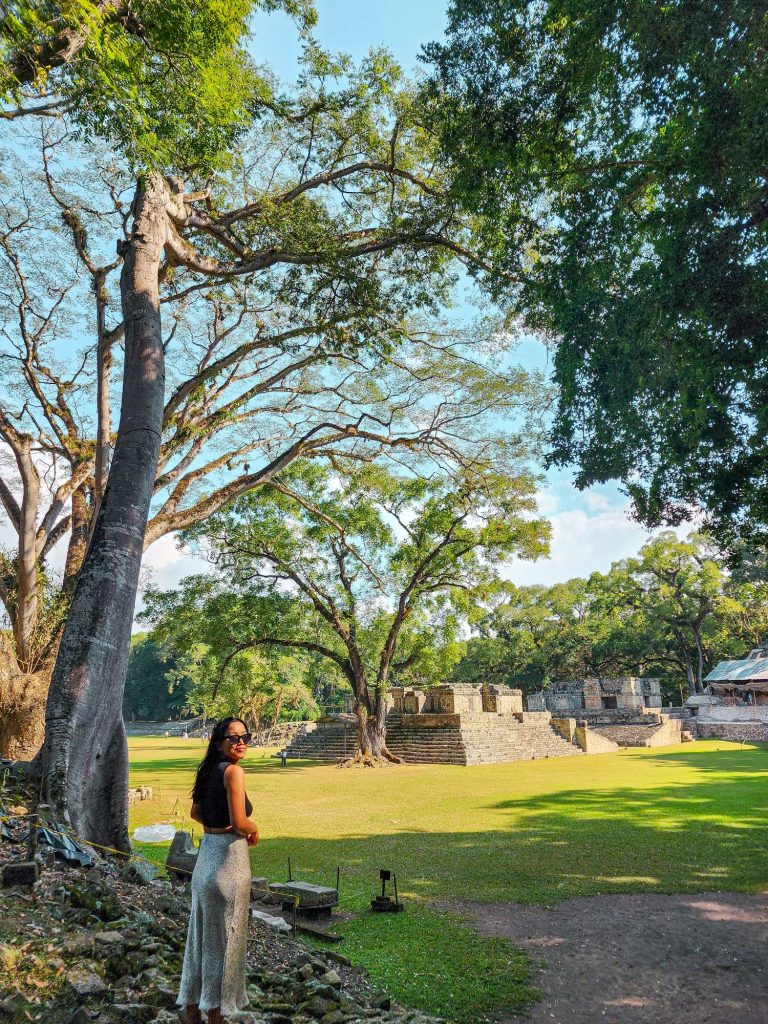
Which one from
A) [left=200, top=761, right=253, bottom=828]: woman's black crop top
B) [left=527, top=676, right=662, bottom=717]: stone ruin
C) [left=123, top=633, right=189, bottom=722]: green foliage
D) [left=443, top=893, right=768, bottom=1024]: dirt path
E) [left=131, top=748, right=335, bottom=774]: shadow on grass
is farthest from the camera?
[left=123, top=633, right=189, bottom=722]: green foliage

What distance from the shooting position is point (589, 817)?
34.9 ft

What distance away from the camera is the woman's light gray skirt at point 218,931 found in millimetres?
3033

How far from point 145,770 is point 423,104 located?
63.4ft

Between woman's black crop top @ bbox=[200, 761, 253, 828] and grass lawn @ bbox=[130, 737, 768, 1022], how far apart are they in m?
1.89

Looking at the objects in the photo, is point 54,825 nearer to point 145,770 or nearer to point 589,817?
point 589,817

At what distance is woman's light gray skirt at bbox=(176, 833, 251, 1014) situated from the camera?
119 inches

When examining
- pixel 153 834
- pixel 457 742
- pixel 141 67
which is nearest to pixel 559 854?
pixel 153 834

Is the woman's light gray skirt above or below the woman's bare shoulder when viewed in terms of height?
below

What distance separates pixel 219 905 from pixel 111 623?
3919mm

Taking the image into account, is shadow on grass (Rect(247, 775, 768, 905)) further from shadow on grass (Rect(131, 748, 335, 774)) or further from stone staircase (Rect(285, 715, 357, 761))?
stone staircase (Rect(285, 715, 357, 761))

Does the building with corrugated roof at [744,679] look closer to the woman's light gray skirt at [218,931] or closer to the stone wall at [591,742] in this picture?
the stone wall at [591,742]

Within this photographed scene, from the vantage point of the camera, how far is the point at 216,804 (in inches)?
126

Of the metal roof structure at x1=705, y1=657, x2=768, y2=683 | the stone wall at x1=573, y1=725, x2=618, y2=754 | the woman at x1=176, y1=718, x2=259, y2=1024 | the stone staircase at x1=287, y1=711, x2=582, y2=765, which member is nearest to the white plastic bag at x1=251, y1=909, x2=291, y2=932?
the woman at x1=176, y1=718, x2=259, y2=1024

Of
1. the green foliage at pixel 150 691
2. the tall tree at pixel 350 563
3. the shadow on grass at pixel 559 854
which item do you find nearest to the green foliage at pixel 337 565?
the tall tree at pixel 350 563
